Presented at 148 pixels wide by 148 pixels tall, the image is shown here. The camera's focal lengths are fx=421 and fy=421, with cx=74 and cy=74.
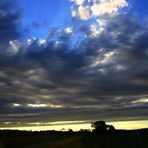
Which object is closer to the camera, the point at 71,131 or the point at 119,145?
the point at 119,145

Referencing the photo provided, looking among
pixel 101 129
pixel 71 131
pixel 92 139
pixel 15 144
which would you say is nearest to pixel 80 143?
pixel 92 139

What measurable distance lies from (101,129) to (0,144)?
53.5 ft

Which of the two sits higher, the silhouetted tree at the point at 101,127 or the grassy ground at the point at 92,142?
the silhouetted tree at the point at 101,127

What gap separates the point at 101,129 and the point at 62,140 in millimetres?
16277

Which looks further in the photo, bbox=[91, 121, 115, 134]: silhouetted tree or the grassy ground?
bbox=[91, 121, 115, 134]: silhouetted tree

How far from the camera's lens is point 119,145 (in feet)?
95.4

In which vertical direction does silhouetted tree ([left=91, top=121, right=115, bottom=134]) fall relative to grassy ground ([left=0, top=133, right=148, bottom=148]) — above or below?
above

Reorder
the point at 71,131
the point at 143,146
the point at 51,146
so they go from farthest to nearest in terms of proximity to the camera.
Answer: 1. the point at 71,131
2. the point at 51,146
3. the point at 143,146

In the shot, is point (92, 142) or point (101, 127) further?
point (101, 127)

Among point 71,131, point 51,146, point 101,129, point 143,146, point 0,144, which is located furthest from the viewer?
point 71,131

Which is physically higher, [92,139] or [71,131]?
[71,131]

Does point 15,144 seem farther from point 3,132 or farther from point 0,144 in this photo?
point 3,132

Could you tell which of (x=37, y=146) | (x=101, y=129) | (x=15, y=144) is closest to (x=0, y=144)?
(x=15, y=144)

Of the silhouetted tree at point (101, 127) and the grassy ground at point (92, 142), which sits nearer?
the grassy ground at point (92, 142)
